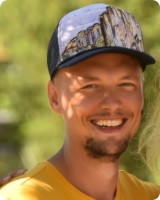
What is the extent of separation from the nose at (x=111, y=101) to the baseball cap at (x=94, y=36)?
0.24 meters

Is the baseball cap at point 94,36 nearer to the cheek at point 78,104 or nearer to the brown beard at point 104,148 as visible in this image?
A: the cheek at point 78,104

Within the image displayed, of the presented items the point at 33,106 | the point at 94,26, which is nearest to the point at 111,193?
the point at 94,26

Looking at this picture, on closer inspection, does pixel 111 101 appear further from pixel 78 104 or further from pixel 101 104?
pixel 78 104

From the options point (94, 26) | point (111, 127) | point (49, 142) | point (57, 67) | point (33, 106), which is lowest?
point (49, 142)

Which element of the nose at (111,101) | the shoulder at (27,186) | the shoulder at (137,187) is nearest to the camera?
the shoulder at (27,186)

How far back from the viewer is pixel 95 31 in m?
2.09

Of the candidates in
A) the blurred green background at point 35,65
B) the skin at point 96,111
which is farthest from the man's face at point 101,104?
the blurred green background at point 35,65

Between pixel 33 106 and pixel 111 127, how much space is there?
11.0ft

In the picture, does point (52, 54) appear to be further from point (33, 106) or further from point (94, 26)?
point (33, 106)

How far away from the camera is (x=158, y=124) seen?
112 inches

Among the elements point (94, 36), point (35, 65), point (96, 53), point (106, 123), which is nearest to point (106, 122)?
point (106, 123)

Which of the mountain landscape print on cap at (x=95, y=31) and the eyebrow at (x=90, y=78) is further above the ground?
the mountain landscape print on cap at (x=95, y=31)

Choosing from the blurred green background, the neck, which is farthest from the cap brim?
the blurred green background

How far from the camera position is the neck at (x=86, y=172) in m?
2.12
